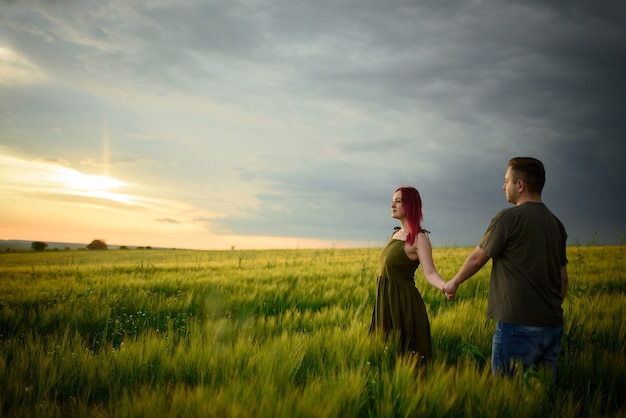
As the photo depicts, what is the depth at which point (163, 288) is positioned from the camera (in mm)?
9367

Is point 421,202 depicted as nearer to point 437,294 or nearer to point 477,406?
point 477,406

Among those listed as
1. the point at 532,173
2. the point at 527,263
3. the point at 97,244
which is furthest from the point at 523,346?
the point at 97,244

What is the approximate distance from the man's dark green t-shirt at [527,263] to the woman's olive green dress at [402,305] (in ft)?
3.20

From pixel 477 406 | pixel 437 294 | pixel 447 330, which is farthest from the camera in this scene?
pixel 437 294

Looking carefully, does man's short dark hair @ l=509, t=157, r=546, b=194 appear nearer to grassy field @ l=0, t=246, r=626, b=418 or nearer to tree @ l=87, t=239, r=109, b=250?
grassy field @ l=0, t=246, r=626, b=418

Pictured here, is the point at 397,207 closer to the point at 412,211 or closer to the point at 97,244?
the point at 412,211

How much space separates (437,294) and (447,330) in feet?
10.9

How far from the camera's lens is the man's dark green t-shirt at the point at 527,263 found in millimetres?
3410

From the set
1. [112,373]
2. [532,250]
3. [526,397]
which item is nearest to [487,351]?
[532,250]

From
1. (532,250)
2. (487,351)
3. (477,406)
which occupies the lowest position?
(487,351)

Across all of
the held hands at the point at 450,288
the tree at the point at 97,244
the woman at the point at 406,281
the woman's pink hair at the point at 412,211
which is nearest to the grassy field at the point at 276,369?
the woman at the point at 406,281

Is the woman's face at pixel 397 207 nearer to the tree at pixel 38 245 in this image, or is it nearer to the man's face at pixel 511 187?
the man's face at pixel 511 187

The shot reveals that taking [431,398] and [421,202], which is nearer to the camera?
[431,398]

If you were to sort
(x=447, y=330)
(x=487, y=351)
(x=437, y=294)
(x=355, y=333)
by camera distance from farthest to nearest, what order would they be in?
(x=437, y=294)
(x=447, y=330)
(x=487, y=351)
(x=355, y=333)
